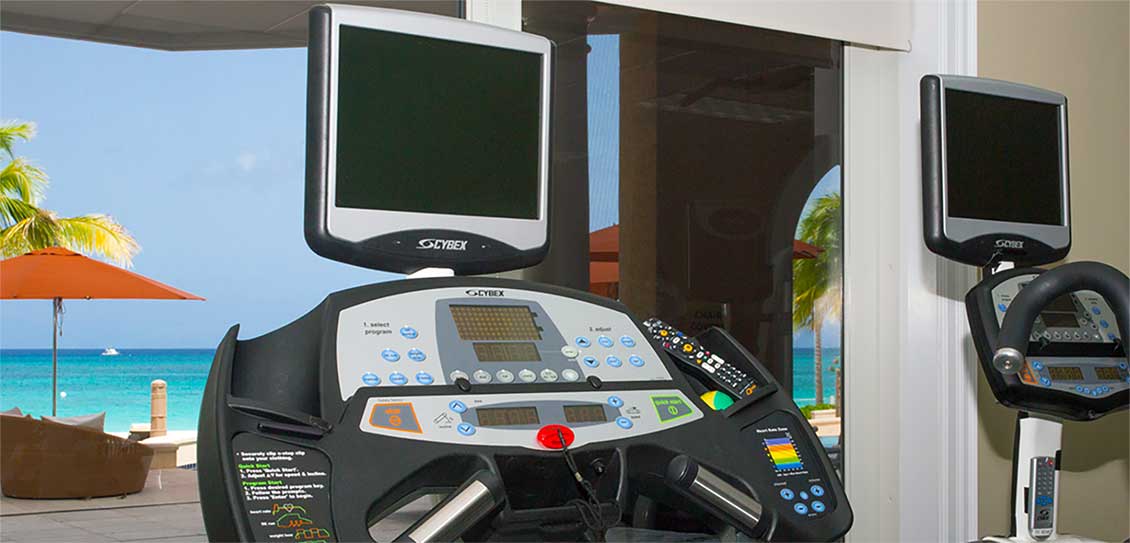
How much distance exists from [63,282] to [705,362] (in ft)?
3.79

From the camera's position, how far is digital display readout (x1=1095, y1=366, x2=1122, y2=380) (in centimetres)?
188

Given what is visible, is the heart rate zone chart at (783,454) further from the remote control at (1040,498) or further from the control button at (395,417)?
the remote control at (1040,498)

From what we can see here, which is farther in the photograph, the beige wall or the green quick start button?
the beige wall

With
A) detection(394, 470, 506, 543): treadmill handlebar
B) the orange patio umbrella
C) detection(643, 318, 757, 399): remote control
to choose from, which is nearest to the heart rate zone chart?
detection(643, 318, 757, 399): remote control

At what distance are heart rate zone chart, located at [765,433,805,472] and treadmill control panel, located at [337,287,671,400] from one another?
155mm

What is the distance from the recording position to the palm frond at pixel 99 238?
209 cm

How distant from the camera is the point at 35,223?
81.7 inches

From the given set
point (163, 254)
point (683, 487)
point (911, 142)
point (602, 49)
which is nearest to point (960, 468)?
point (911, 142)

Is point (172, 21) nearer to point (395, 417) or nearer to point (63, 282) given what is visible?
point (63, 282)

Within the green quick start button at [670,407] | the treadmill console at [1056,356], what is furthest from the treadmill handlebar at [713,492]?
the treadmill console at [1056,356]

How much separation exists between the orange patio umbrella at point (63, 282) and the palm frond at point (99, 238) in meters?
0.03

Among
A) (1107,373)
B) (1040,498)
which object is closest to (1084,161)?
(1107,373)

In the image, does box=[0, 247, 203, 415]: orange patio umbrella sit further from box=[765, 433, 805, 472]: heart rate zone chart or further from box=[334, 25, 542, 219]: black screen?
box=[765, 433, 805, 472]: heart rate zone chart

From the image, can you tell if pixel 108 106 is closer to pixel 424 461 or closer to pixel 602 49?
pixel 602 49
